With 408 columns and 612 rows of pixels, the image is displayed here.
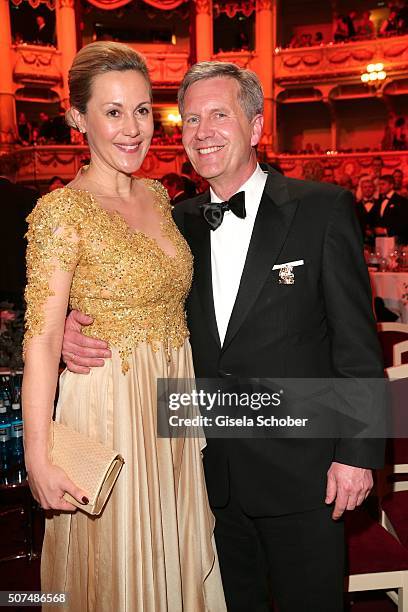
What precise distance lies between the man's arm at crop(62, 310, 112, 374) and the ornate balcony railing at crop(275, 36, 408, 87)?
15.4 m

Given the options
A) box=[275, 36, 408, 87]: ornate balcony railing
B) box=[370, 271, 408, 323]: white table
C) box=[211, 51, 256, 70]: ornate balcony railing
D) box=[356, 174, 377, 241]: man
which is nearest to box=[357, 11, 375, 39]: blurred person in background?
box=[275, 36, 408, 87]: ornate balcony railing

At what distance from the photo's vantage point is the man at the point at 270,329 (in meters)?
1.78

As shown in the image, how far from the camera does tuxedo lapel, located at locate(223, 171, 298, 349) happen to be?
1.83 m

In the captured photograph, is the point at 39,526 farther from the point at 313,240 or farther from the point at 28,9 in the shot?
the point at 28,9

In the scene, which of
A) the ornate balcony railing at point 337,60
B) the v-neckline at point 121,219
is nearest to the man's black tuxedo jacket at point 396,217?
the v-neckline at point 121,219

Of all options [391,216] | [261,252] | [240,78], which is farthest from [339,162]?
[261,252]

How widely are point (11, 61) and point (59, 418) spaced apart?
52.3ft

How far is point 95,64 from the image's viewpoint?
5.91 feet

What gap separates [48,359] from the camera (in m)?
1.71

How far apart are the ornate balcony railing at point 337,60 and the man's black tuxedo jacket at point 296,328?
49.6ft

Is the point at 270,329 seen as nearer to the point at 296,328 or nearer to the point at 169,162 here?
the point at 296,328

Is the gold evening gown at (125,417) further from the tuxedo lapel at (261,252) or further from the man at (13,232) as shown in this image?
the man at (13,232)

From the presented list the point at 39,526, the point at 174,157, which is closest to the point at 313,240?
the point at 39,526

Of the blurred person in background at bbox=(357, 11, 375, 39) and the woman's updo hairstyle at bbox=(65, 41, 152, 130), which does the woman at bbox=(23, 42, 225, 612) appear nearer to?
the woman's updo hairstyle at bbox=(65, 41, 152, 130)
